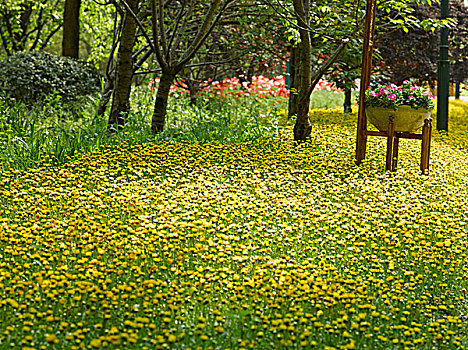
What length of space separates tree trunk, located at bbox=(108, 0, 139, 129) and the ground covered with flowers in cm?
130

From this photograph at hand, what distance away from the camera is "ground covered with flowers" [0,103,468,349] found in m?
2.84

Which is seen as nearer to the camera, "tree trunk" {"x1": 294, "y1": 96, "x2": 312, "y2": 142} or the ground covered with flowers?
the ground covered with flowers

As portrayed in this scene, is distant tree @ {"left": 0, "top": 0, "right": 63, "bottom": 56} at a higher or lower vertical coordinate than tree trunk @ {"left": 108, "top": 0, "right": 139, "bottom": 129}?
higher

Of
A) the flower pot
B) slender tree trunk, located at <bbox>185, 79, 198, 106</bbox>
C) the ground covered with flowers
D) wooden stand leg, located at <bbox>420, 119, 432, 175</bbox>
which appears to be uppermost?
slender tree trunk, located at <bbox>185, 79, 198, 106</bbox>

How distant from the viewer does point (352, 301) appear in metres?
3.08

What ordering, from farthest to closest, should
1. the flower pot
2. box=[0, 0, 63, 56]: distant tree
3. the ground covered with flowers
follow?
box=[0, 0, 63, 56]: distant tree
the flower pot
the ground covered with flowers

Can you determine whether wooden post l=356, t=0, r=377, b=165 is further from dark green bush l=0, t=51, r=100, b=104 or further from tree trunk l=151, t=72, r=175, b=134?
dark green bush l=0, t=51, r=100, b=104

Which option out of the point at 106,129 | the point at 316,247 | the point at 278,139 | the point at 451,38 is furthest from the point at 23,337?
the point at 451,38

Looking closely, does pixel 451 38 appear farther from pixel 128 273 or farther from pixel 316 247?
pixel 128 273

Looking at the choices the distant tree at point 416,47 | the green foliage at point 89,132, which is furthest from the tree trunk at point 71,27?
the distant tree at point 416,47

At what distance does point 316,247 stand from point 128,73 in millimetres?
4206

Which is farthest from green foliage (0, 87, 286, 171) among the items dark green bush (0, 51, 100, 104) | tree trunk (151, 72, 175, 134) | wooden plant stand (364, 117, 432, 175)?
wooden plant stand (364, 117, 432, 175)

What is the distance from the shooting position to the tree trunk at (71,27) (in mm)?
11336

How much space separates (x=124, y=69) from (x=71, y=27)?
489cm
